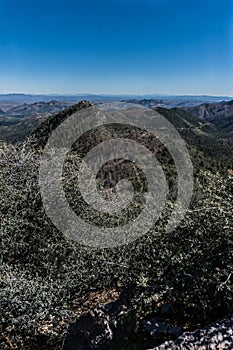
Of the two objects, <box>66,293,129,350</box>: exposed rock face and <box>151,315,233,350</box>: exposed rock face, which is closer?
<box>151,315,233,350</box>: exposed rock face

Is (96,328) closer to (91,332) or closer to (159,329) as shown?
(91,332)

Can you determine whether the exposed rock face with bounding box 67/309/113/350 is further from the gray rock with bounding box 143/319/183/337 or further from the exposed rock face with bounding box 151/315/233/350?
the exposed rock face with bounding box 151/315/233/350

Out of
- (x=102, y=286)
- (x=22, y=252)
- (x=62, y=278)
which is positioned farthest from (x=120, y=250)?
(x=22, y=252)

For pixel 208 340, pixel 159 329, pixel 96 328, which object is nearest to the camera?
pixel 208 340

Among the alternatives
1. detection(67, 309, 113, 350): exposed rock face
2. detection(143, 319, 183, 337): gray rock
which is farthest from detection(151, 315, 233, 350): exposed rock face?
detection(67, 309, 113, 350): exposed rock face

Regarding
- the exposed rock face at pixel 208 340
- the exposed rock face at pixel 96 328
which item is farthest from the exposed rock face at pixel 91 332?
the exposed rock face at pixel 208 340

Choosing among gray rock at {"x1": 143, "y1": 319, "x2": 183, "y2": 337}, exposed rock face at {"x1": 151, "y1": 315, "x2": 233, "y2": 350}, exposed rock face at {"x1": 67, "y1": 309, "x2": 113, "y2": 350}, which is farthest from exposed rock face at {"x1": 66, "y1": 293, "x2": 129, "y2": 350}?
exposed rock face at {"x1": 151, "y1": 315, "x2": 233, "y2": 350}

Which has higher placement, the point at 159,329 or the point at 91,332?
the point at 159,329

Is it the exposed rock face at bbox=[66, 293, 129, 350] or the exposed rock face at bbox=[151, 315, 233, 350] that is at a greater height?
the exposed rock face at bbox=[151, 315, 233, 350]

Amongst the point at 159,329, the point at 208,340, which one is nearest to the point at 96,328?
the point at 159,329

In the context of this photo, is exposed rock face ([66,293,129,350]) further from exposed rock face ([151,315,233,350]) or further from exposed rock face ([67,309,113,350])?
exposed rock face ([151,315,233,350])
